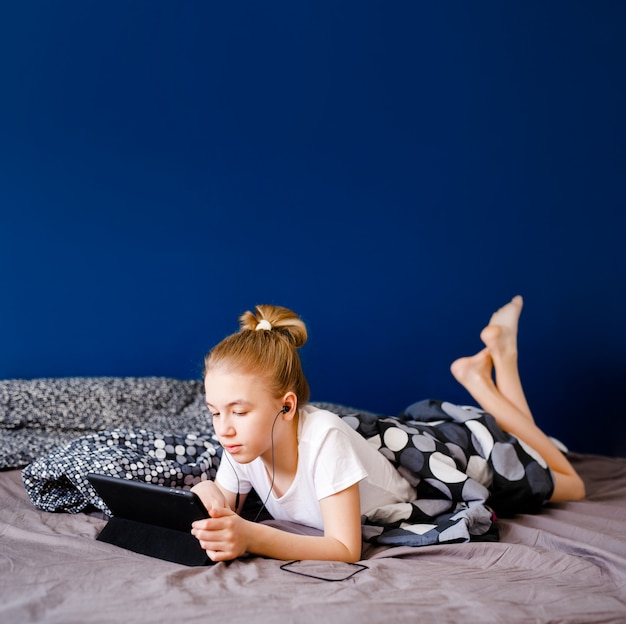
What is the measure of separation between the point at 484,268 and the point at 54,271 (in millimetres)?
1619

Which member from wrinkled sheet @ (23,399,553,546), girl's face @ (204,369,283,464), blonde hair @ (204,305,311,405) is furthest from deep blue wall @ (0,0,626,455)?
girl's face @ (204,369,283,464)

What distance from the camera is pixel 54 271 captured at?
276cm

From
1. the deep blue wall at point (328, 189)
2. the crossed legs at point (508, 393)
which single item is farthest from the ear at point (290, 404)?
the deep blue wall at point (328, 189)

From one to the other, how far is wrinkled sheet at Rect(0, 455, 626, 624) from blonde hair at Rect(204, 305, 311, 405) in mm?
333

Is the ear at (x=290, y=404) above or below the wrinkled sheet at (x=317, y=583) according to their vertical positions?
above

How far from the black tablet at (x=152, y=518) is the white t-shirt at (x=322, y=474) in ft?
0.76

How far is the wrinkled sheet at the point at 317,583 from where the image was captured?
1.10m

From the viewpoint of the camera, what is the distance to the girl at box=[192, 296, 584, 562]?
53.6 inches

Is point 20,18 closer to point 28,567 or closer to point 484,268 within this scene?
point 484,268

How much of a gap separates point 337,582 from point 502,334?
3.94ft

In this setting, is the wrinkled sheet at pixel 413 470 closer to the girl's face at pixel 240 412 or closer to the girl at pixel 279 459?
the girl at pixel 279 459

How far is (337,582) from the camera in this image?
1.25 meters

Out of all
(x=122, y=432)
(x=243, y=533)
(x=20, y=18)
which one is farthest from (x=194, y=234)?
(x=243, y=533)

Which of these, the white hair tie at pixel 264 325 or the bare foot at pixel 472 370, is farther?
the bare foot at pixel 472 370
